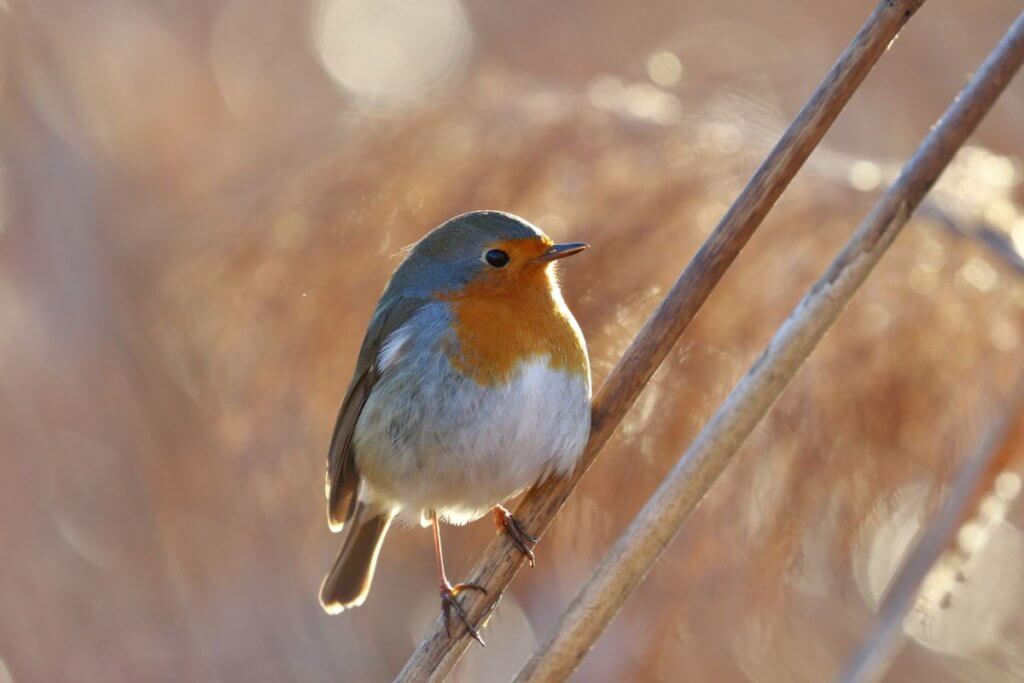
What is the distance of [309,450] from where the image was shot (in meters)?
2.62

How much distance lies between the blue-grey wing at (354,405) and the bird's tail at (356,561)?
77mm

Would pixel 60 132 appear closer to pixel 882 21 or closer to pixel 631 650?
pixel 631 650

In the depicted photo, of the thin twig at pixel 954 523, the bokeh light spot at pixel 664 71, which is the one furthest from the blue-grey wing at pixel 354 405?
the thin twig at pixel 954 523

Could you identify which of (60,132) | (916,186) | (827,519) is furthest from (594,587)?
(60,132)

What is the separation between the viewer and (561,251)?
233cm

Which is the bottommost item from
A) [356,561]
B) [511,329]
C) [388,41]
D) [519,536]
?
[356,561]

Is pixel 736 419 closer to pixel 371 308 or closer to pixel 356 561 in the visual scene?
pixel 371 308

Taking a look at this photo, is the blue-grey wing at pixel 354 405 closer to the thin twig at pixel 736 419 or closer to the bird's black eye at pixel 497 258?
the bird's black eye at pixel 497 258

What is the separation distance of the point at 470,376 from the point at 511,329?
0.45ft

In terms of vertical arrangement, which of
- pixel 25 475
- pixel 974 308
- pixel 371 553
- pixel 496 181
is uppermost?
pixel 974 308

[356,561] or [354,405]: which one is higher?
[354,405]

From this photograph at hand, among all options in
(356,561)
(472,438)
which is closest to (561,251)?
(472,438)

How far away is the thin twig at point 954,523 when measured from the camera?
2168 millimetres

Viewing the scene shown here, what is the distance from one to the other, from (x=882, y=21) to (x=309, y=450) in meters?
1.60
